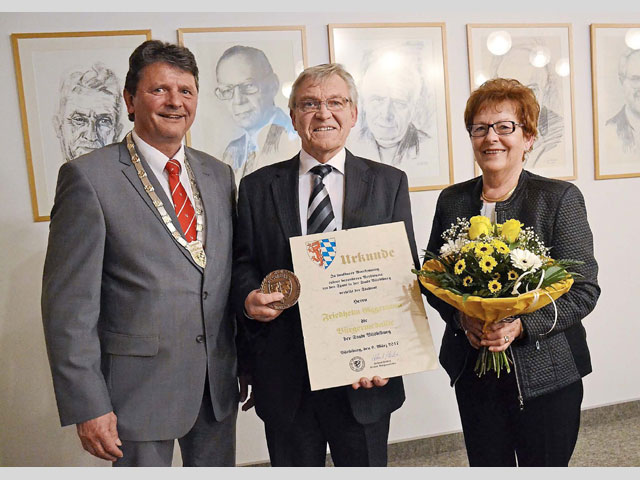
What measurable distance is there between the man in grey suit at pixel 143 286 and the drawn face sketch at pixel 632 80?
2822 millimetres

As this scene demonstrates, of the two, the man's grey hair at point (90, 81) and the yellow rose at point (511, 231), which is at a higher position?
the man's grey hair at point (90, 81)

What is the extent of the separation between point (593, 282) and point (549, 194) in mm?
330

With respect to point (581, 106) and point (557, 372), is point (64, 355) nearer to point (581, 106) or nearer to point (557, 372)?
point (557, 372)

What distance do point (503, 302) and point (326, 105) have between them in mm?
863

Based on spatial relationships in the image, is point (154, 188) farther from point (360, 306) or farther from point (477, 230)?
point (477, 230)

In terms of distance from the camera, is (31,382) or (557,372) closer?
(557,372)

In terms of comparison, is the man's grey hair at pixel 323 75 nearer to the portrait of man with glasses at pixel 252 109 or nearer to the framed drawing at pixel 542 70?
the portrait of man with glasses at pixel 252 109

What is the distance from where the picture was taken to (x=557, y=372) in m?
1.92

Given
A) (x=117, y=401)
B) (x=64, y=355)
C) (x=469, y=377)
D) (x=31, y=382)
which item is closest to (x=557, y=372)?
(x=469, y=377)

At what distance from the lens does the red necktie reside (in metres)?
1.93

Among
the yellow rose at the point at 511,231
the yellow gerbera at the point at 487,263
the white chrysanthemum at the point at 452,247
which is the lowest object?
the yellow gerbera at the point at 487,263

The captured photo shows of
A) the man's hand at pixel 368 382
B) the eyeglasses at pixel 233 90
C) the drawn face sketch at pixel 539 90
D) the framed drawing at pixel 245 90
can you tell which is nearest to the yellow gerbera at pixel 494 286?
the man's hand at pixel 368 382

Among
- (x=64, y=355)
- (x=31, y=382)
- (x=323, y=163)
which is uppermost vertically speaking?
(x=323, y=163)

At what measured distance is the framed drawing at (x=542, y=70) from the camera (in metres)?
3.37
